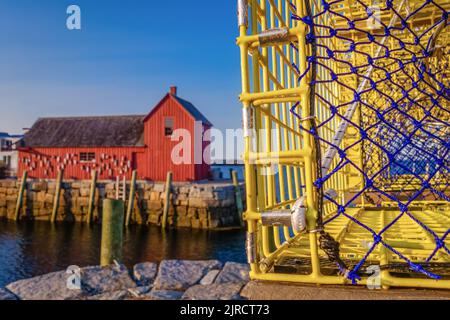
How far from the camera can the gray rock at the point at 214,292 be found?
178 inches

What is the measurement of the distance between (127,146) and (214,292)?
2080 centimetres

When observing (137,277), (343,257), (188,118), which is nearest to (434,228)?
(343,257)

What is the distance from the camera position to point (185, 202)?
19078 millimetres

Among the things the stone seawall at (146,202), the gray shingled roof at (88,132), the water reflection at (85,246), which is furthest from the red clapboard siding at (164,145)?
the water reflection at (85,246)

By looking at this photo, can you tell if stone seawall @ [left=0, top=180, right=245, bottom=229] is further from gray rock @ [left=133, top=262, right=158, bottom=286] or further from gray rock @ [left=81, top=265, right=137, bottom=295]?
gray rock @ [left=81, top=265, right=137, bottom=295]

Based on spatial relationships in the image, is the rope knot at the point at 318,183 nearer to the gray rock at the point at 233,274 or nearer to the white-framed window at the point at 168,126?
the gray rock at the point at 233,274

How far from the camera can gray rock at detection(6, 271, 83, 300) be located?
4824 mm

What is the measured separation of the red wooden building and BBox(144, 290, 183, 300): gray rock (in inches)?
726

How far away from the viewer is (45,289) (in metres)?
5.02

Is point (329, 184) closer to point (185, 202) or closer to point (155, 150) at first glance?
point (185, 202)

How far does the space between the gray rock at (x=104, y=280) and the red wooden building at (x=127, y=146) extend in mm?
17497

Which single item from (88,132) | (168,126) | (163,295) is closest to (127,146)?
(168,126)

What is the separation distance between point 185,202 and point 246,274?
13.9m
